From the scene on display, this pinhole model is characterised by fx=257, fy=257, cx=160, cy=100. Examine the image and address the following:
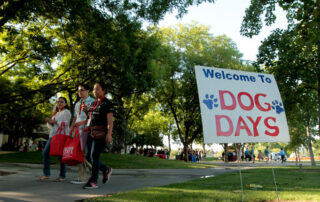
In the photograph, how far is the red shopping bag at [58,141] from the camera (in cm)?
562

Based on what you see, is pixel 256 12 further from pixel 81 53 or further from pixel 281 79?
pixel 81 53

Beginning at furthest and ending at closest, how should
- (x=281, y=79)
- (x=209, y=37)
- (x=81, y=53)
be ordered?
(x=209, y=37) → (x=281, y=79) → (x=81, y=53)

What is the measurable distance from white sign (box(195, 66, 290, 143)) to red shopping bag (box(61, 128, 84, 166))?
2807mm

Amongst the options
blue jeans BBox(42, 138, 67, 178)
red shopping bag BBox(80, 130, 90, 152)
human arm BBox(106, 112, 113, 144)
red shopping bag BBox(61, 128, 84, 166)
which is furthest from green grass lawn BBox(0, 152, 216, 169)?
human arm BBox(106, 112, 113, 144)

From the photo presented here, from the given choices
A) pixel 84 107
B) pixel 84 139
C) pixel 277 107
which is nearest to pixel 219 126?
pixel 277 107

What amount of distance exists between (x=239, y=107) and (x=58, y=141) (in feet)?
13.0

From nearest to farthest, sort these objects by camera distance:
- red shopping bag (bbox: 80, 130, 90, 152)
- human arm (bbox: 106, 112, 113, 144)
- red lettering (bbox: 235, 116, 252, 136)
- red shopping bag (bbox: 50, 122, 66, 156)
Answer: red lettering (bbox: 235, 116, 252, 136) < human arm (bbox: 106, 112, 113, 144) < red shopping bag (bbox: 80, 130, 90, 152) < red shopping bag (bbox: 50, 122, 66, 156)

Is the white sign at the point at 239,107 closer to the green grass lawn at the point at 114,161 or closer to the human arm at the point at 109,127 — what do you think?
the human arm at the point at 109,127

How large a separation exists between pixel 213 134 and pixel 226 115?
0.43 meters

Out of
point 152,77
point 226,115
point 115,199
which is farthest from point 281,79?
point 115,199

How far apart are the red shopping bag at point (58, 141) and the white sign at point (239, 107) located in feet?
11.5

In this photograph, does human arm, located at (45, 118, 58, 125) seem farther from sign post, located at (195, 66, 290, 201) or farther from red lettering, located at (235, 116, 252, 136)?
red lettering, located at (235, 116, 252, 136)

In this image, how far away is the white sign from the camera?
12.7 feet

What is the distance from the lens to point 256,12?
1273cm
